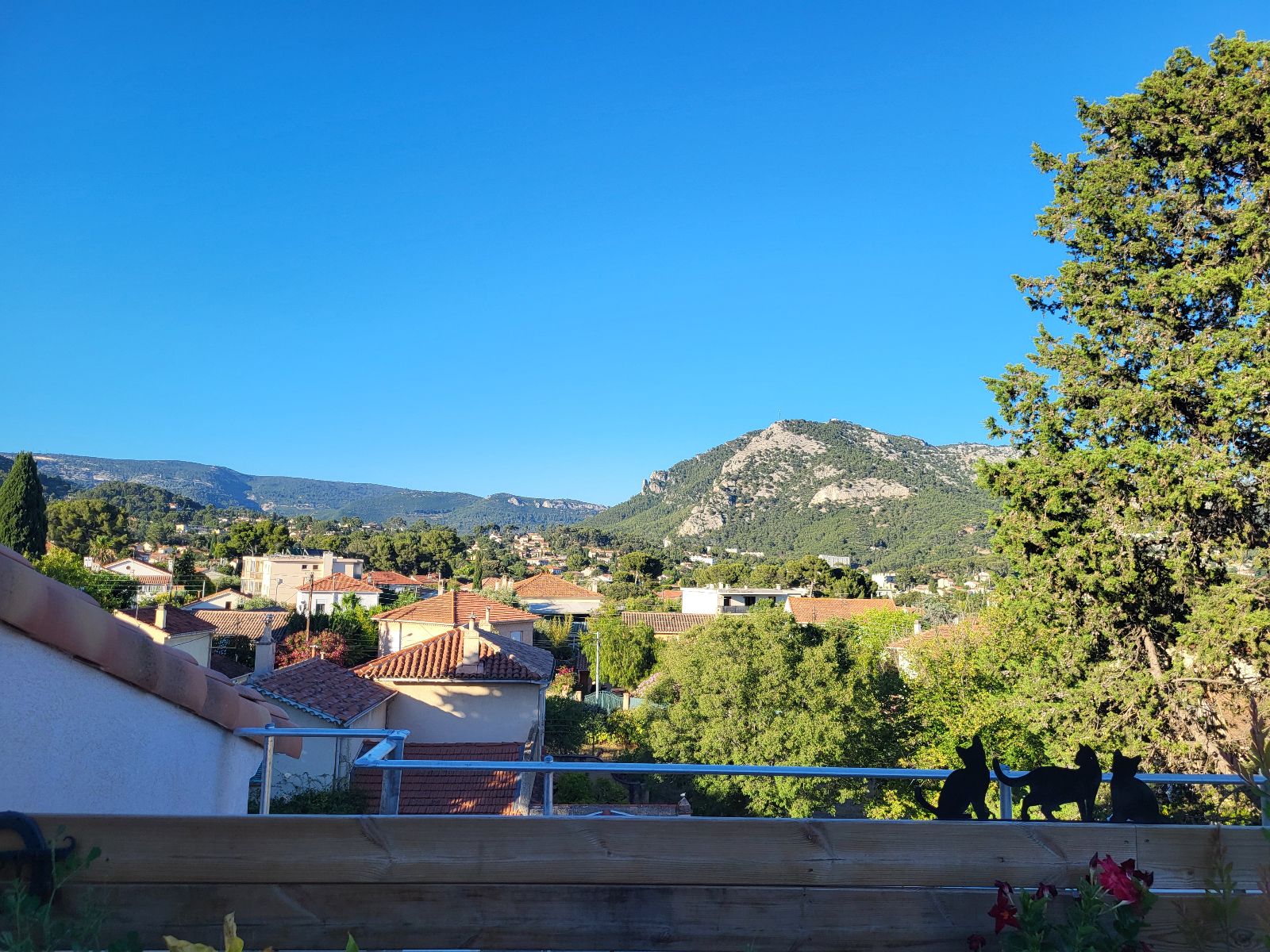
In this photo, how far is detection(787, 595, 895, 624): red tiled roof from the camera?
48.6m

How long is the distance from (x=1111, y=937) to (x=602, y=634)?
1626 inches

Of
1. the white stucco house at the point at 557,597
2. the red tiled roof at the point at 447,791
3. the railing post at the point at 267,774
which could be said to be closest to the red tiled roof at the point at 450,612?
the red tiled roof at the point at 447,791

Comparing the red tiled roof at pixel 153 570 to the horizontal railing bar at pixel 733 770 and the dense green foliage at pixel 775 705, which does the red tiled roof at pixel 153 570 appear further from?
the horizontal railing bar at pixel 733 770

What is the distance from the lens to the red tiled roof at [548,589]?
196 ft

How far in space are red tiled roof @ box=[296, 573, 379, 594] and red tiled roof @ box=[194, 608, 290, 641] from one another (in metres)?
12.1

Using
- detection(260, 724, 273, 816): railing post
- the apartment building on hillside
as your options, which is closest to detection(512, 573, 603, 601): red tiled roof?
the apartment building on hillside

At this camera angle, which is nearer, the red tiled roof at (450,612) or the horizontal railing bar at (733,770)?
the horizontal railing bar at (733,770)

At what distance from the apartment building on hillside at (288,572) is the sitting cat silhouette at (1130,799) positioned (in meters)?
60.8

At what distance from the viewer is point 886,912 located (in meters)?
1.49

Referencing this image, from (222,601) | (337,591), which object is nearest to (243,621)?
(222,601)

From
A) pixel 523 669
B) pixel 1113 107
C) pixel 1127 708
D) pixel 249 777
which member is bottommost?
pixel 523 669

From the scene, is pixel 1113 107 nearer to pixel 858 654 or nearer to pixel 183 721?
pixel 183 721

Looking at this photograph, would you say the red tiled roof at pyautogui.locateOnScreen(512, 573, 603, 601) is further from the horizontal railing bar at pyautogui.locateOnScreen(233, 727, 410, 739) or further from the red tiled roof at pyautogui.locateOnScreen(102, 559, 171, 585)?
the horizontal railing bar at pyautogui.locateOnScreen(233, 727, 410, 739)

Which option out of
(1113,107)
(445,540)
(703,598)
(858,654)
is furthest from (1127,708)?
(445,540)
